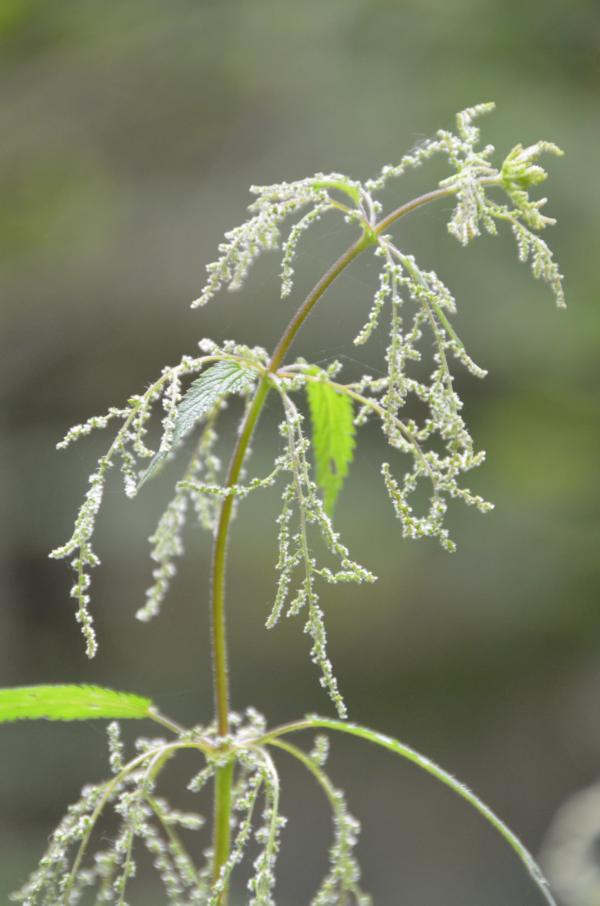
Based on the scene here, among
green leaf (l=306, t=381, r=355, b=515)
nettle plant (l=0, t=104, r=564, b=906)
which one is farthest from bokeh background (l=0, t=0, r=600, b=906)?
nettle plant (l=0, t=104, r=564, b=906)

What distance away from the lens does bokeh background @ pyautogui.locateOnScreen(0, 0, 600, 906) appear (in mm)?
2756

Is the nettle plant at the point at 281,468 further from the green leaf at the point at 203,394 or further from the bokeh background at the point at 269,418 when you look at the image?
the bokeh background at the point at 269,418

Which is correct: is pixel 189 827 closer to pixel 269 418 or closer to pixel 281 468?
pixel 281 468

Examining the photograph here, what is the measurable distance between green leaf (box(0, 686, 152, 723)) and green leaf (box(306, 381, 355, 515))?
22 cm

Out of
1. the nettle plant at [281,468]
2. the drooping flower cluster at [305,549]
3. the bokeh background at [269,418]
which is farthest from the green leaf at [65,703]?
the bokeh background at [269,418]

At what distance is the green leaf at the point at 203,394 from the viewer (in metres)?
0.54

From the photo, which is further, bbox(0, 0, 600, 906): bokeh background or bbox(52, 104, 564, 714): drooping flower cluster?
bbox(0, 0, 600, 906): bokeh background

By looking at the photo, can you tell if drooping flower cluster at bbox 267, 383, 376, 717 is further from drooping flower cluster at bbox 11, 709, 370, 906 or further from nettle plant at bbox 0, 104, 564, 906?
drooping flower cluster at bbox 11, 709, 370, 906

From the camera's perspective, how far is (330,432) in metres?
0.74

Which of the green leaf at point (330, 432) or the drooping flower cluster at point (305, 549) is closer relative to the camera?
the drooping flower cluster at point (305, 549)

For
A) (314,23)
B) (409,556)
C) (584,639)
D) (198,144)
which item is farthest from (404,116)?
(584,639)

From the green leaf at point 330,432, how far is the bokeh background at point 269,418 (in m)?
1.96

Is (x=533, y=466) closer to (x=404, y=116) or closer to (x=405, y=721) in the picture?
(x=405, y=721)

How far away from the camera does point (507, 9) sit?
9.00ft
